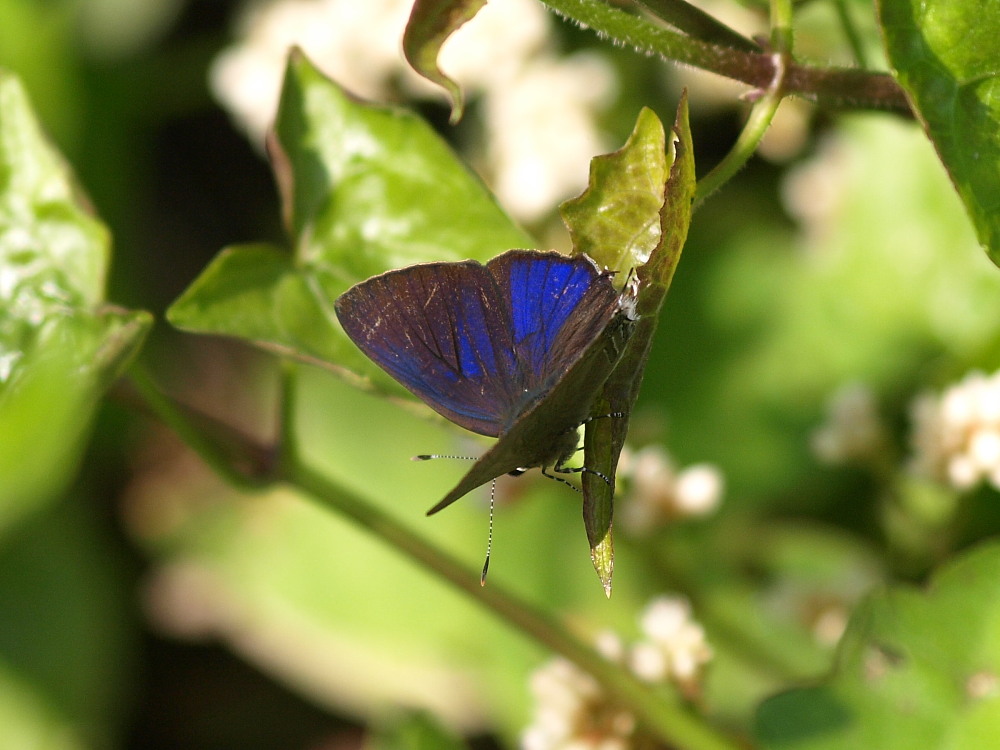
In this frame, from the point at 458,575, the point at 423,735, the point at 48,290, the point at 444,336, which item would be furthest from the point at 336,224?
the point at 423,735

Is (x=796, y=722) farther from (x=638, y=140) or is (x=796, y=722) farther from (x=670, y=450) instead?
(x=670, y=450)

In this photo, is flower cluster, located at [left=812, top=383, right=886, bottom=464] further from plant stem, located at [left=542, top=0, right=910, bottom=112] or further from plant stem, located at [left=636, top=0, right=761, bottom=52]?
plant stem, located at [left=636, top=0, right=761, bottom=52]

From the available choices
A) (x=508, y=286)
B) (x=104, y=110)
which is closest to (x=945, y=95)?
(x=508, y=286)

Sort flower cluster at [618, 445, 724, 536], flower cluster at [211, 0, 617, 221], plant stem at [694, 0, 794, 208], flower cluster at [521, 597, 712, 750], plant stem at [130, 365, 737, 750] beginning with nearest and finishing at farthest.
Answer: plant stem at [694, 0, 794, 208]
plant stem at [130, 365, 737, 750]
flower cluster at [521, 597, 712, 750]
flower cluster at [618, 445, 724, 536]
flower cluster at [211, 0, 617, 221]

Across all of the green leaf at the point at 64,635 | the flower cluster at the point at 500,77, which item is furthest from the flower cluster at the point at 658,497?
the green leaf at the point at 64,635

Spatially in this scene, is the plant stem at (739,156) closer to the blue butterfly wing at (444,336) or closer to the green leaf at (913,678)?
the blue butterfly wing at (444,336)

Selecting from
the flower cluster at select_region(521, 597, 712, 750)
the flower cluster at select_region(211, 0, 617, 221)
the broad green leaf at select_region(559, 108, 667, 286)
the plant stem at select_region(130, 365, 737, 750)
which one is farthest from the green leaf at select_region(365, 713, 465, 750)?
the flower cluster at select_region(211, 0, 617, 221)
